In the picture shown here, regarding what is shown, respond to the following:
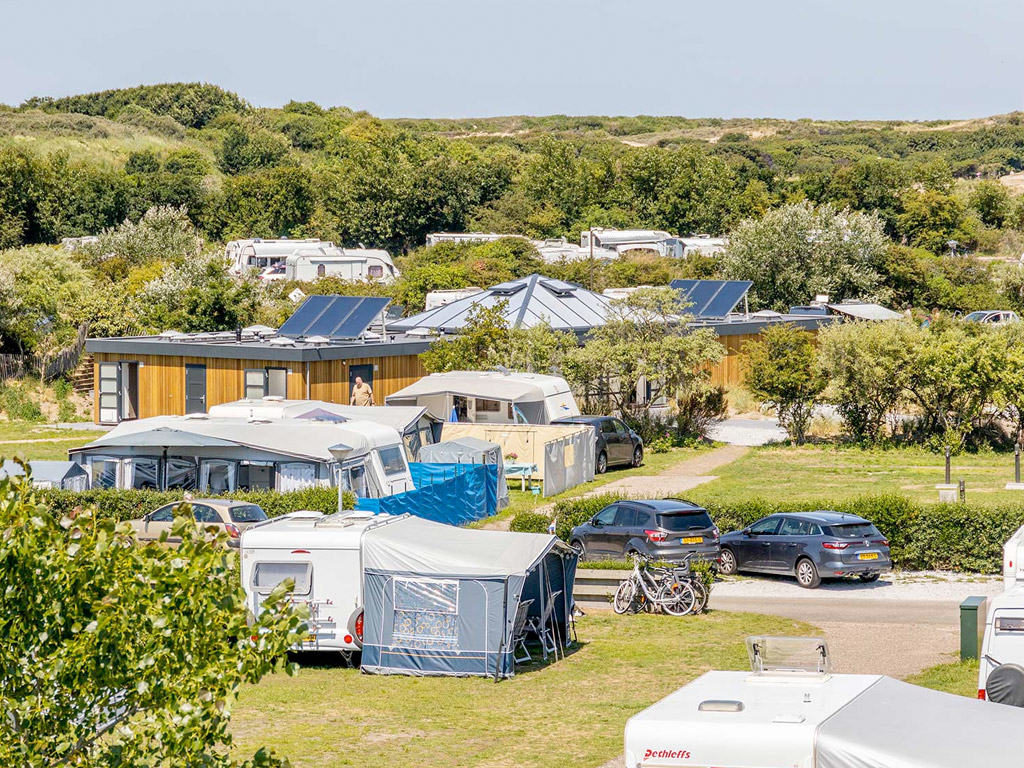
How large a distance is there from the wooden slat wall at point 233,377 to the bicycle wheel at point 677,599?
18.6 meters

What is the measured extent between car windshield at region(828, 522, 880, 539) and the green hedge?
8265 millimetres

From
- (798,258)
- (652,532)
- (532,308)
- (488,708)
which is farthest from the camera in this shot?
(798,258)

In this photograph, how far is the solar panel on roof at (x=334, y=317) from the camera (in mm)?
40406

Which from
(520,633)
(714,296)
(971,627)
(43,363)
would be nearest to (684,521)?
(520,633)

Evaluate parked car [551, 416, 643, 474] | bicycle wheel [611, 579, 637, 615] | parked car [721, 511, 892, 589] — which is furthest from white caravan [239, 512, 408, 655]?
parked car [551, 416, 643, 474]

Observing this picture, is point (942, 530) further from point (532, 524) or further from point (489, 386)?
point (489, 386)

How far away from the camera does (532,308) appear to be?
147 feet

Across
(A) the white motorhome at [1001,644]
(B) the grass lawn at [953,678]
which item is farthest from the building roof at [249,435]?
(A) the white motorhome at [1001,644]

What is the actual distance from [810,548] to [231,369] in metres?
20.8

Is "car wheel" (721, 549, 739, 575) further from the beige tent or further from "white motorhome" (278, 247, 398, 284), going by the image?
"white motorhome" (278, 247, 398, 284)

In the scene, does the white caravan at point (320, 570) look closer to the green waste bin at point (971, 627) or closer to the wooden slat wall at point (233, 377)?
the green waste bin at point (971, 627)

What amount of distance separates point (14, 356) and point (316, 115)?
5332 inches

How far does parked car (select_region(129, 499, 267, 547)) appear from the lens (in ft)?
74.0

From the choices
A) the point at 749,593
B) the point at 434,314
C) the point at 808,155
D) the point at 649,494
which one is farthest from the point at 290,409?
the point at 808,155
